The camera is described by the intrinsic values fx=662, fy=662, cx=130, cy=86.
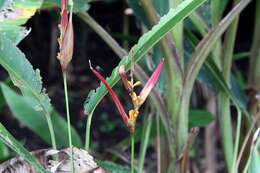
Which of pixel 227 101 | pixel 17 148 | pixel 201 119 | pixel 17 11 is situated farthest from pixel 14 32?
pixel 201 119

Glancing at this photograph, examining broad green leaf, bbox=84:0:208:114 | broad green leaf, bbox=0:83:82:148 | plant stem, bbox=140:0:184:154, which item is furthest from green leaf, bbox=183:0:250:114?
broad green leaf, bbox=0:83:82:148

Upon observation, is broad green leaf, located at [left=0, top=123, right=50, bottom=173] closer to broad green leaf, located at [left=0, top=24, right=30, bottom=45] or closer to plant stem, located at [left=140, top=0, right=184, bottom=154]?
broad green leaf, located at [left=0, top=24, right=30, bottom=45]

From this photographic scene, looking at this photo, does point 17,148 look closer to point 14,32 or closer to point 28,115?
point 14,32

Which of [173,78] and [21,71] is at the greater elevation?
[21,71]

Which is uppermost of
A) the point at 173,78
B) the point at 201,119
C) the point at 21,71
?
the point at 21,71

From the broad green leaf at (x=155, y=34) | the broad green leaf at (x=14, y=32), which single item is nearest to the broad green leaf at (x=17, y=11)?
the broad green leaf at (x=14, y=32)

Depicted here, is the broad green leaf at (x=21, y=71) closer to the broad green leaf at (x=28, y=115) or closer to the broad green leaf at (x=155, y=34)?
the broad green leaf at (x=155, y=34)

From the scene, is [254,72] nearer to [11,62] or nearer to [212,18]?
[212,18]

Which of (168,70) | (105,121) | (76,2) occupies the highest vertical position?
(76,2)

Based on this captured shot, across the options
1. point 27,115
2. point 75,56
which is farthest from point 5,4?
point 75,56
